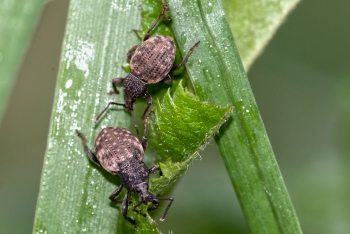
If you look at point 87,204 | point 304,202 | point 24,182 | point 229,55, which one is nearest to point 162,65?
point 229,55

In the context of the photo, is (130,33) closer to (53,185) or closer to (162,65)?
(162,65)

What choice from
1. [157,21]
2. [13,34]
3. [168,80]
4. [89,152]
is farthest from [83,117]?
[157,21]

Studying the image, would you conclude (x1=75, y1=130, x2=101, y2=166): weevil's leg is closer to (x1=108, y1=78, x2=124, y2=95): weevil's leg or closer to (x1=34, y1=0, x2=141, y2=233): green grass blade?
(x1=34, y1=0, x2=141, y2=233): green grass blade

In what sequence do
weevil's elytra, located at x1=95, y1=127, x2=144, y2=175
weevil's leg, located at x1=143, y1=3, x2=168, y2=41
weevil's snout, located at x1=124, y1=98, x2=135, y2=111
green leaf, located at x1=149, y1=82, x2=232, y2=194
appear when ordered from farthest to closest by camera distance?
→ weevil's snout, located at x1=124, y1=98, x2=135, y2=111
weevil's elytra, located at x1=95, y1=127, x2=144, y2=175
weevil's leg, located at x1=143, y1=3, x2=168, y2=41
green leaf, located at x1=149, y1=82, x2=232, y2=194

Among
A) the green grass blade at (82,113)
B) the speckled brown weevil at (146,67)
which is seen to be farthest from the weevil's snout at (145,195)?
the speckled brown weevil at (146,67)

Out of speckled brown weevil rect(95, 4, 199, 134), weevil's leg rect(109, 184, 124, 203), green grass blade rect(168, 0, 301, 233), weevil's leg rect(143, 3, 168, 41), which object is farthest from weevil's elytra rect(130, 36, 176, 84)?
weevil's leg rect(109, 184, 124, 203)

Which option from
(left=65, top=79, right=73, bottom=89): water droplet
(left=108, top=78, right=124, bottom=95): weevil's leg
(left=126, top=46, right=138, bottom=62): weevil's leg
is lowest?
(left=65, top=79, right=73, bottom=89): water droplet

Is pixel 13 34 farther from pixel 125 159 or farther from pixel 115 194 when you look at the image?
pixel 115 194
